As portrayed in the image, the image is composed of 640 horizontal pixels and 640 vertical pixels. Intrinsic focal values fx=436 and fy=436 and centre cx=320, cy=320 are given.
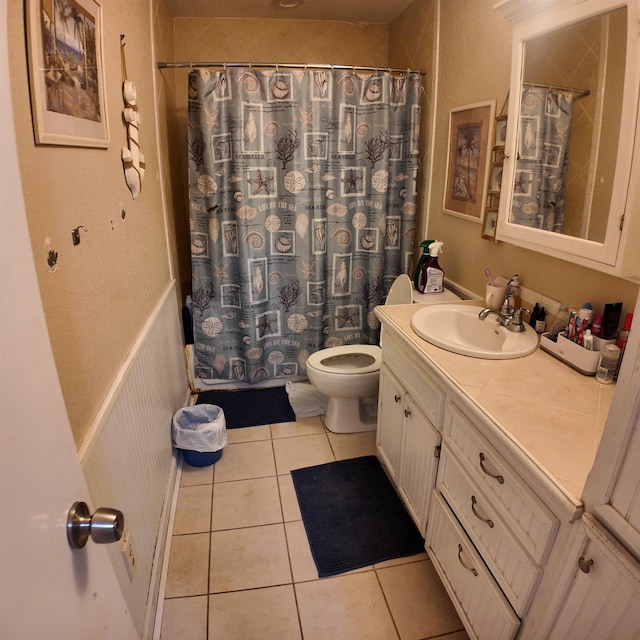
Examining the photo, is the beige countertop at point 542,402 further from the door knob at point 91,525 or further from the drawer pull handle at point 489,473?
the door knob at point 91,525

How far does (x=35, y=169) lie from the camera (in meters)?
0.89

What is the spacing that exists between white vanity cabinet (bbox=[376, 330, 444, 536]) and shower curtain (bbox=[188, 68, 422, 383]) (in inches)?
37.0

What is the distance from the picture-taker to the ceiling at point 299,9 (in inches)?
97.2

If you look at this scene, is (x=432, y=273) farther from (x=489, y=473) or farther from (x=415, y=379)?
(x=489, y=473)

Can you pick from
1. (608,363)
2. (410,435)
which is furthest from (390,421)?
(608,363)

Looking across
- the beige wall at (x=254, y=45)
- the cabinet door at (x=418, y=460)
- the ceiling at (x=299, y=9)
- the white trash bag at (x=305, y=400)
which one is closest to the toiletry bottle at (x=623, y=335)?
the cabinet door at (x=418, y=460)

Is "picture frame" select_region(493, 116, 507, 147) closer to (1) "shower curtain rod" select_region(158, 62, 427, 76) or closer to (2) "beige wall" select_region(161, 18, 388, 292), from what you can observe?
(1) "shower curtain rod" select_region(158, 62, 427, 76)

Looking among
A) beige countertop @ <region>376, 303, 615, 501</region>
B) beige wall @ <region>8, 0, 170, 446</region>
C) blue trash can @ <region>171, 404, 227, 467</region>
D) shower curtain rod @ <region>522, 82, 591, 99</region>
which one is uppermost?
shower curtain rod @ <region>522, 82, 591, 99</region>

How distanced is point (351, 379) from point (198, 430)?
796 mm

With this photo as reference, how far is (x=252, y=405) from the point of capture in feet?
8.84

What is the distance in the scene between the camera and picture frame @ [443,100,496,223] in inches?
74.9

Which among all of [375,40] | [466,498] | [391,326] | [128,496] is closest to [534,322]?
[391,326]

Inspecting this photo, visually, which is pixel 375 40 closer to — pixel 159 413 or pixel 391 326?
pixel 391 326

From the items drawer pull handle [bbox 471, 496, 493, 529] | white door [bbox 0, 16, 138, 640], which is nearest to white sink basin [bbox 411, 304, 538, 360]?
drawer pull handle [bbox 471, 496, 493, 529]
